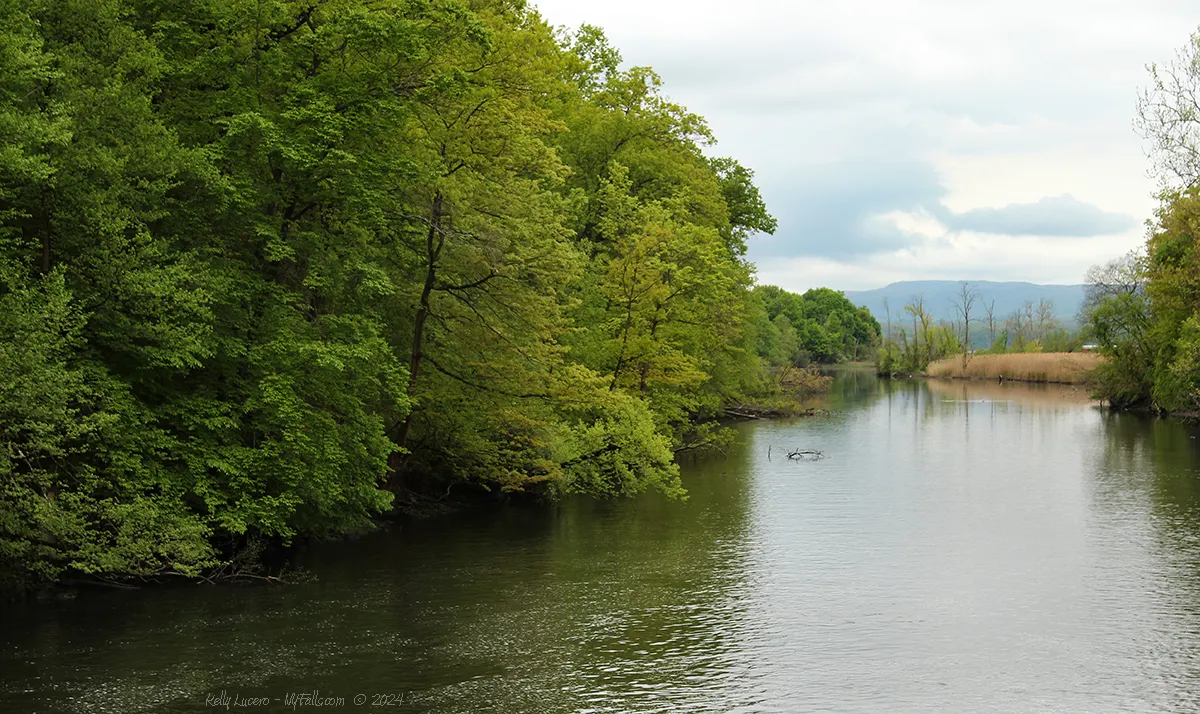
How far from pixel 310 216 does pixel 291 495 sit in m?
6.60

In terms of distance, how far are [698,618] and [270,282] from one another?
36.6 ft

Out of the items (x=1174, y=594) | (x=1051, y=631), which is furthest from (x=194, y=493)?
(x=1174, y=594)

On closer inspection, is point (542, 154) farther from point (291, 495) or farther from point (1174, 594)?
point (1174, 594)

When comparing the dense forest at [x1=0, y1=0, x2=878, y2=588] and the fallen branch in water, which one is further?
the fallen branch in water

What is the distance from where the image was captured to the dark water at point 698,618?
1485 centimetres

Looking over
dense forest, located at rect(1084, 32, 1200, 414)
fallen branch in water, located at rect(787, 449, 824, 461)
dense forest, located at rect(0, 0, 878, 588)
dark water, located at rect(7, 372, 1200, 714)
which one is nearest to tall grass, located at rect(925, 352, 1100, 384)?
dense forest, located at rect(1084, 32, 1200, 414)

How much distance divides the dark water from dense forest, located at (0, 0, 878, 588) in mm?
1783

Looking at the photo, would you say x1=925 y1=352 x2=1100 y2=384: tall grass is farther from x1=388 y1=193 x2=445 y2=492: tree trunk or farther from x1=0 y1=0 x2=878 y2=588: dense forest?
x1=388 y1=193 x2=445 y2=492: tree trunk

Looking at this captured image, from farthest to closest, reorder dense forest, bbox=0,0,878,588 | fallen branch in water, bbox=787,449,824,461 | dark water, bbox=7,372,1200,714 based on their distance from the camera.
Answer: fallen branch in water, bbox=787,449,824,461
dense forest, bbox=0,0,878,588
dark water, bbox=7,372,1200,714

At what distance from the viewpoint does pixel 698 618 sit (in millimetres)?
18906

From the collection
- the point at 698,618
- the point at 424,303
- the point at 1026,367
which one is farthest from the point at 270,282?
the point at 1026,367

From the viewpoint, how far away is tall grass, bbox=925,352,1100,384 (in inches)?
3214

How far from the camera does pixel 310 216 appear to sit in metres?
23.7

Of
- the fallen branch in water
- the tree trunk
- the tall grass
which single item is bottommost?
the fallen branch in water
